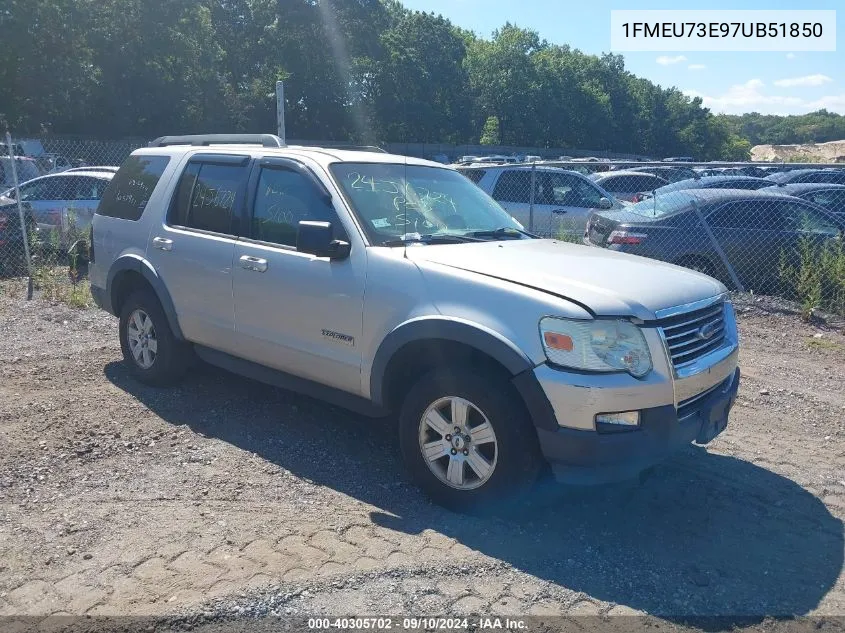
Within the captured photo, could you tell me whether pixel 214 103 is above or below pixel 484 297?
above

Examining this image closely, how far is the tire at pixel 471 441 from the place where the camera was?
149 inches

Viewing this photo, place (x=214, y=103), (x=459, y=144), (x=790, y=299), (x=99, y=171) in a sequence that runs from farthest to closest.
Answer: (x=459, y=144) < (x=214, y=103) < (x=99, y=171) < (x=790, y=299)

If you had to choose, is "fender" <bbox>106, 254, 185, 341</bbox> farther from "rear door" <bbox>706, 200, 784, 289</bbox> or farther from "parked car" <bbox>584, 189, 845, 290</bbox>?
"rear door" <bbox>706, 200, 784, 289</bbox>

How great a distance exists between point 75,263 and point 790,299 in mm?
9683

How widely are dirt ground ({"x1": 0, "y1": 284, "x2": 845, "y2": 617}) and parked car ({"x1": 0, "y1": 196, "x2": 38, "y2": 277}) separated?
6.37m

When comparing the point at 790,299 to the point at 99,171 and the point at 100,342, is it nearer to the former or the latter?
the point at 100,342

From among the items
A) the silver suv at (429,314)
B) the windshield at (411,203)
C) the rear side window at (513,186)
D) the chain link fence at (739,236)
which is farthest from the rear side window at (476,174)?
the windshield at (411,203)

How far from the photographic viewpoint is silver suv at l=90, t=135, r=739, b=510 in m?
3.66

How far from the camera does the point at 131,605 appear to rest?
10.8 ft

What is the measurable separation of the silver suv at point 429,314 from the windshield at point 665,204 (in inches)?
205

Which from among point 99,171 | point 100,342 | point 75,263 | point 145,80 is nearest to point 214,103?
point 145,80

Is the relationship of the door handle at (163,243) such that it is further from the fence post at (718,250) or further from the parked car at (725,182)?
the parked car at (725,182)

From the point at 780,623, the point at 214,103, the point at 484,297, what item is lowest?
the point at 780,623

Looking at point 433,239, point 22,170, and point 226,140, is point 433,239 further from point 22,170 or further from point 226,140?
point 22,170
